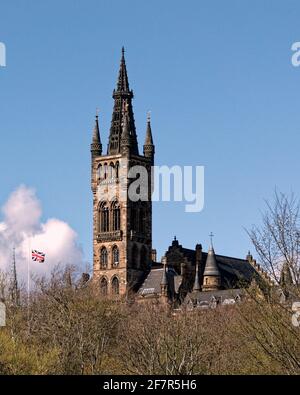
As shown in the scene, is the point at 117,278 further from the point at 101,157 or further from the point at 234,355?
the point at 234,355

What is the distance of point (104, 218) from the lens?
157 m

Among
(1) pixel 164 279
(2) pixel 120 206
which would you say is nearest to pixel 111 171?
(2) pixel 120 206

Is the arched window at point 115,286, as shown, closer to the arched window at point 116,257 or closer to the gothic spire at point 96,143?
the arched window at point 116,257

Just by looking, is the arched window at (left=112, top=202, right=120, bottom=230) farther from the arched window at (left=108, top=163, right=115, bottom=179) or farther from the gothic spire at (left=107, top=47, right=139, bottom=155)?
the gothic spire at (left=107, top=47, right=139, bottom=155)

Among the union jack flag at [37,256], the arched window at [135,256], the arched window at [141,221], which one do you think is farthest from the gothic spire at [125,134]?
the union jack flag at [37,256]

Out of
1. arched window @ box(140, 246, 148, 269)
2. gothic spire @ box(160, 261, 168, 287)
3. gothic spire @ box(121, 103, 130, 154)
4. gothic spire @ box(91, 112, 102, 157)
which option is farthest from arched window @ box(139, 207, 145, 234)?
gothic spire @ box(91, 112, 102, 157)

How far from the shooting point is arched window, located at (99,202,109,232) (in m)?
157

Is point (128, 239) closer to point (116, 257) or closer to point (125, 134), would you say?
point (116, 257)

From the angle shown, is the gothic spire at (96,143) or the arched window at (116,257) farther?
the gothic spire at (96,143)

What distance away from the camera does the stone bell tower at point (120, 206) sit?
154 meters

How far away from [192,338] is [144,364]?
398 cm

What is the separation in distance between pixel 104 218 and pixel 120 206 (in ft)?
10.9

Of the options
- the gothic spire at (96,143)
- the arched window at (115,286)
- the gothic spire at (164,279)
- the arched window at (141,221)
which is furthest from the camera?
the gothic spire at (96,143)
